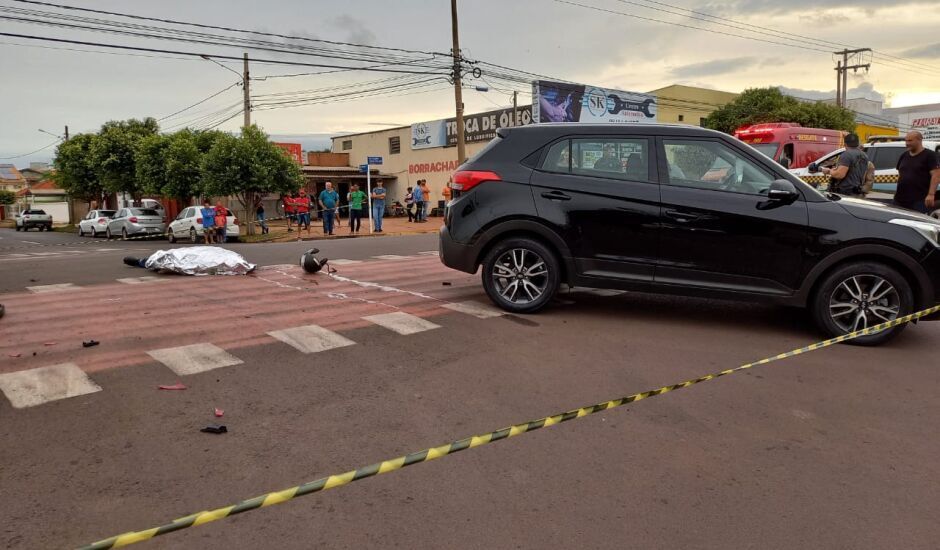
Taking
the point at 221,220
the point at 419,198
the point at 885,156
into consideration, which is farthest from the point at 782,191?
the point at 419,198

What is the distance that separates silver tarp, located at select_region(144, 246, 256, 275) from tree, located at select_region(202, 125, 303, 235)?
15977mm

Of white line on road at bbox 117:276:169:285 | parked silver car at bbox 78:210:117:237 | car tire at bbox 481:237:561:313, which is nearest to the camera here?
car tire at bbox 481:237:561:313

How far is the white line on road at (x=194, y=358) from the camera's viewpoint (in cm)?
493

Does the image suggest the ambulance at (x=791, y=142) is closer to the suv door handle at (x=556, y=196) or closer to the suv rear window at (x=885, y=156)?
the suv rear window at (x=885, y=156)

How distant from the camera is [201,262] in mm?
9844

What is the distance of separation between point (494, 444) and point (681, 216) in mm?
3385

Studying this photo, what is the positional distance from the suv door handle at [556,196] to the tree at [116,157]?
37196 mm

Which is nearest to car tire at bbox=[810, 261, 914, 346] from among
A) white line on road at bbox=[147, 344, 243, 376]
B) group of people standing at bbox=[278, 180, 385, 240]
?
white line on road at bbox=[147, 344, 243, 376]

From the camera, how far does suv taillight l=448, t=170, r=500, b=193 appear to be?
6.59 m

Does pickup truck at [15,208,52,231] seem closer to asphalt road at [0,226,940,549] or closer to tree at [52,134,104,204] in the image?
tree at [52,134,104,204]

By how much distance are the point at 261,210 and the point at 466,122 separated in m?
15.8

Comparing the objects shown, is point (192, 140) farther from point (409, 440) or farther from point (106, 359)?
point (409, 440)

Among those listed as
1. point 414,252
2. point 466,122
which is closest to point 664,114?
point 466,122

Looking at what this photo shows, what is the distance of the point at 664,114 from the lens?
40562mm
